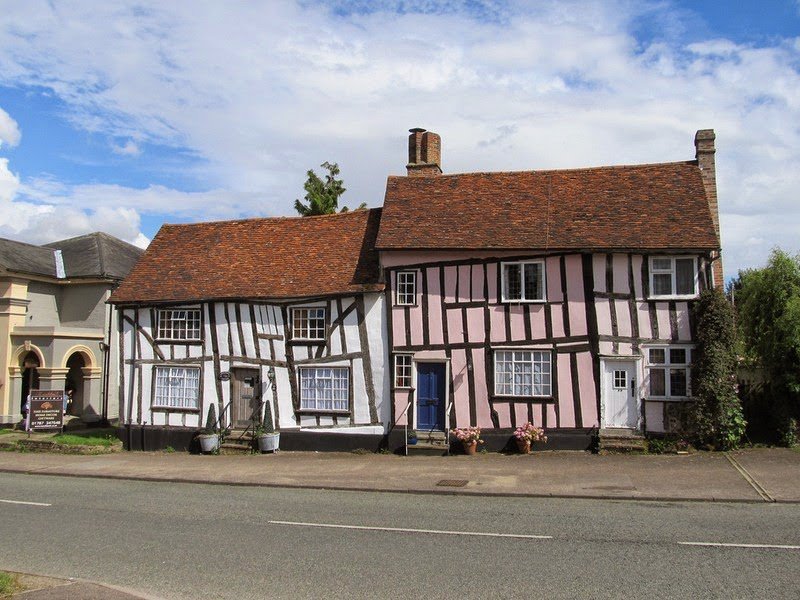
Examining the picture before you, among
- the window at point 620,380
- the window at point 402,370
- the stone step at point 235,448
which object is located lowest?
the stone step at point 235,448

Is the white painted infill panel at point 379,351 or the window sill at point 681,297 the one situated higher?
the window sill at point 681,297

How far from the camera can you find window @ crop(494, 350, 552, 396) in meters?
19.4

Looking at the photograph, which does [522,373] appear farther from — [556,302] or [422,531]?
[422,531]

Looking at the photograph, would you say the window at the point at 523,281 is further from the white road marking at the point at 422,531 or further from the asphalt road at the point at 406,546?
the white road marking at the point at 422,531

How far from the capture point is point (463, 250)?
65.1 ft

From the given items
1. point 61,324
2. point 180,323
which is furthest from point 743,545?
point 61,324

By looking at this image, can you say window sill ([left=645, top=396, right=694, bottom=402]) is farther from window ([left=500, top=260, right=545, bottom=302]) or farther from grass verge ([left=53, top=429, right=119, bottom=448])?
grass verge ([left=53, top=429, right=119, bottom=448])

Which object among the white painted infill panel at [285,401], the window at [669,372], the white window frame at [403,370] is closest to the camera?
the window at [669,372]

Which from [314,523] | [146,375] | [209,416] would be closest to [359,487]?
[314,523]

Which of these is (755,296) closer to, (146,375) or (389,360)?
(389,360)

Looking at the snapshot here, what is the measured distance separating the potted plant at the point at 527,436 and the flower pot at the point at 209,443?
9011 mm

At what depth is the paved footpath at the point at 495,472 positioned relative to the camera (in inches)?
542

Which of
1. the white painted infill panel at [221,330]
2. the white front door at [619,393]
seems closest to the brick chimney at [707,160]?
the white front door at [619,393]

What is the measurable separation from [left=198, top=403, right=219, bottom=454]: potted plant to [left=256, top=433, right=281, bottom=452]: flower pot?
1489 millimetres
